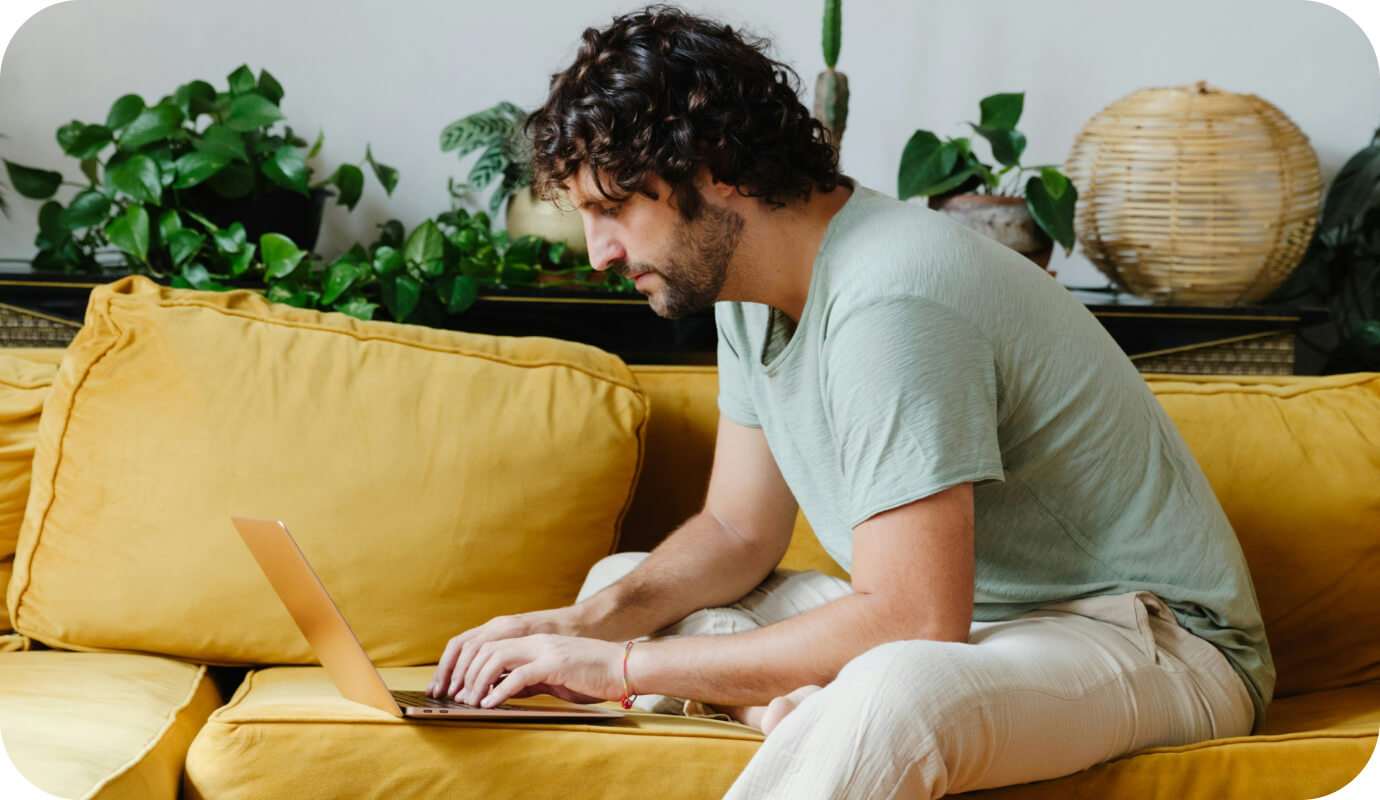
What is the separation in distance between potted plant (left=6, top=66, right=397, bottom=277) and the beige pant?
41.2 inches

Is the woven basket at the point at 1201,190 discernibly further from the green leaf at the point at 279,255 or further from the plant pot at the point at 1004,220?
the green leaf at the point at 279,255

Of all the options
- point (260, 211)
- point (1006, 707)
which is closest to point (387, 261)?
point (260, 211)

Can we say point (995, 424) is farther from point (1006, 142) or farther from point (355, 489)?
point (1006, 142)

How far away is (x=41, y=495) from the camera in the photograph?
1.34m

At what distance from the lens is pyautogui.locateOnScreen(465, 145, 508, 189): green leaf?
1893mm

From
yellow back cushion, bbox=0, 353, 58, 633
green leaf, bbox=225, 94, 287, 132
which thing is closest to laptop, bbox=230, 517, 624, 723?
yellow back cushion, bbox=0, 353, 58, 633

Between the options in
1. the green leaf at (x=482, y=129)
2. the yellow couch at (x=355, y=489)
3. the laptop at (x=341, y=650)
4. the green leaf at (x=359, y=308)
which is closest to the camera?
the laptop at (x=341, y=650)

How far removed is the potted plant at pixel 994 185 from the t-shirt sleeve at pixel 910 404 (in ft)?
2.70

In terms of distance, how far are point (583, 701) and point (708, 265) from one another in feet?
1.41

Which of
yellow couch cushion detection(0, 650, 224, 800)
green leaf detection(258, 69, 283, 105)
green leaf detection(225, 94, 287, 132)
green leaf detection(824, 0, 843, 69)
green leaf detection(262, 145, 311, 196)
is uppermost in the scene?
green leaf detection(824, 0, 843, 69)

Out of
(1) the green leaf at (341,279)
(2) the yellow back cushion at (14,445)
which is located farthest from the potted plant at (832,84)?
(2) the yellow back cushion at (14,445)

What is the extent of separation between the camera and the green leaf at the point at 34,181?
182cm

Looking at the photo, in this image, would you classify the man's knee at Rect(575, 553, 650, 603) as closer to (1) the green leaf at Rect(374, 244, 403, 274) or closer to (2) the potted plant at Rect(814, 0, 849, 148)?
(1) the green leaf at Rect(374, 244, 403, 274)

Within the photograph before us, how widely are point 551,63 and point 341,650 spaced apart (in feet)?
4.39
